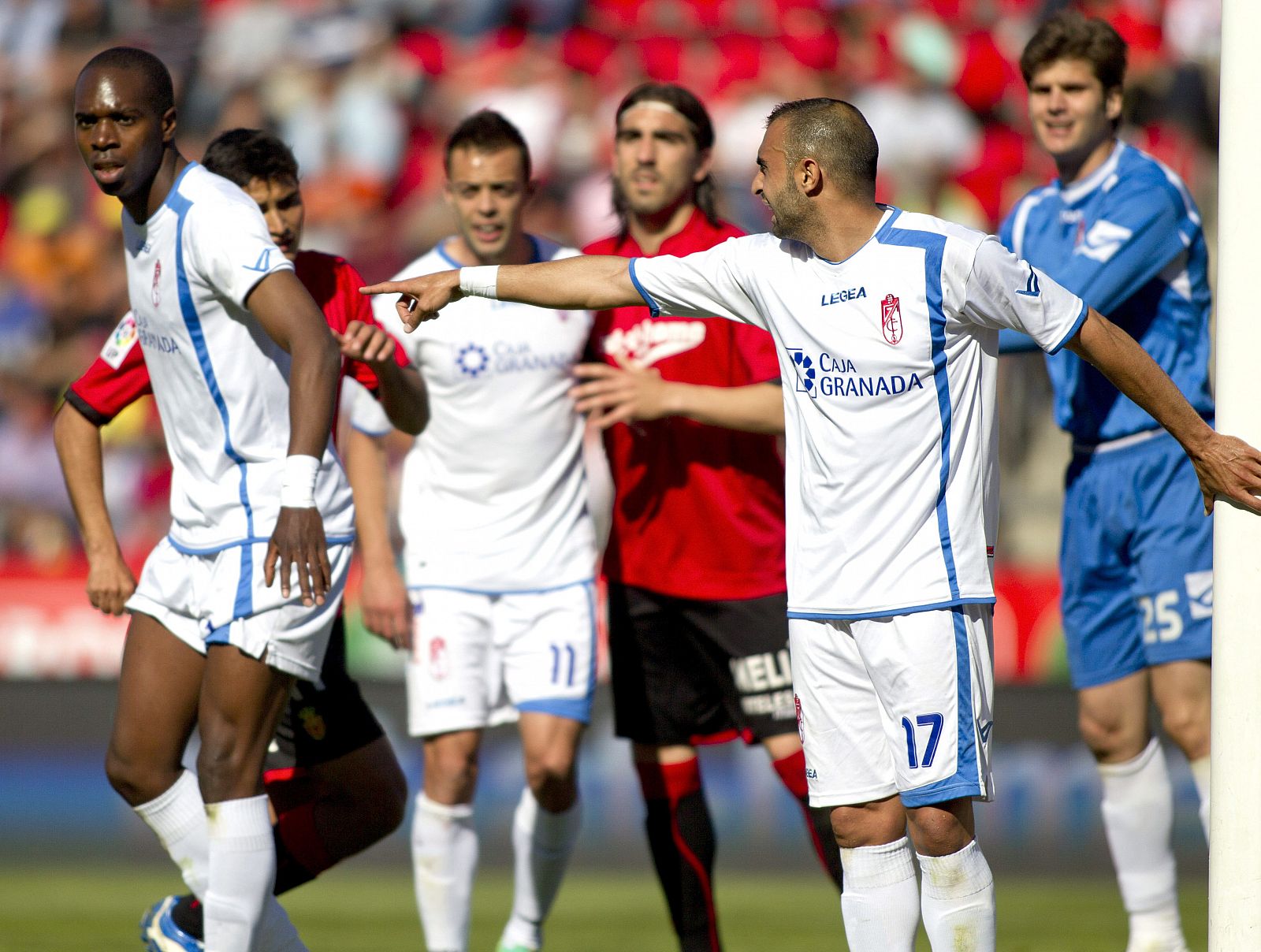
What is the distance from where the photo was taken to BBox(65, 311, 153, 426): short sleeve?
4496 mm

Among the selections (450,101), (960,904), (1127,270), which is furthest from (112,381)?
(450,101)

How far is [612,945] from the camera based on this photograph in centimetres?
566

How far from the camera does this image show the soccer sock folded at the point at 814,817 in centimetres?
459

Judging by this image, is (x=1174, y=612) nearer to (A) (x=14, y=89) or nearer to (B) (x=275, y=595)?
(B) (x=275, y=595)

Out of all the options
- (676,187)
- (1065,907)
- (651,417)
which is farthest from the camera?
(1065,907)

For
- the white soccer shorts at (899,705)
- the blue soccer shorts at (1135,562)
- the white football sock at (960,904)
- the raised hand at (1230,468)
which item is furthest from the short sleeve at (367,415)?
the raised hand at (1230,468)

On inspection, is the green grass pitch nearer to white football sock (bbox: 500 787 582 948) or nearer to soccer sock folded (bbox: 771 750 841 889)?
white football sock (bbox: 500 787 582 948)

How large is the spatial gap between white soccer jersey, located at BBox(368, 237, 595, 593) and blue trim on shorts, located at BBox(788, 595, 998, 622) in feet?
5.34

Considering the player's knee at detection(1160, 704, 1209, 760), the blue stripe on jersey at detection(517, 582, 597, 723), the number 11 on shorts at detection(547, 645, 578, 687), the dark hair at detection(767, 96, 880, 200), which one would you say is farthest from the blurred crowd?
the dark hair at detection(767, 96, 880, 200)

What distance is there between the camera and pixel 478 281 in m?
3.75

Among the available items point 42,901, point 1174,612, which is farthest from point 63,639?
point 1174,612

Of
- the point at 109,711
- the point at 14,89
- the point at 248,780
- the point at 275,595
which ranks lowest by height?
the point at 109,711

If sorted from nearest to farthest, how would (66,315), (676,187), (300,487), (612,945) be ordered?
(300,487) < (676,187) < (612,945) < (66,315)

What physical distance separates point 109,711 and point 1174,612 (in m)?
6.26
